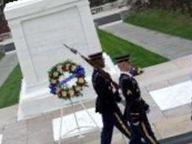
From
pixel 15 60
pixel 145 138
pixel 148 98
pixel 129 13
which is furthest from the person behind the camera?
pixel 129 13

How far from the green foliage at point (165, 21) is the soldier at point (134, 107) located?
13.9 m

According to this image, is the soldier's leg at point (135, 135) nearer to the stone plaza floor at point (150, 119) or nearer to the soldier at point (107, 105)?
the soldier at point (107, 105)

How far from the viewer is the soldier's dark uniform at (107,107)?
10188 millimetres

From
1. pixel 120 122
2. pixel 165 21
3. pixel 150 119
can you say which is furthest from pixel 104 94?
pixel 165 21

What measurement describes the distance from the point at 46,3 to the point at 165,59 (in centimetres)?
534

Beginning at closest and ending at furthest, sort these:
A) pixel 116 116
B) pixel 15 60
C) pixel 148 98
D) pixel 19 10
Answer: pixel 116 116
pixel 148 98
pixel 19 10
pixel 15 60

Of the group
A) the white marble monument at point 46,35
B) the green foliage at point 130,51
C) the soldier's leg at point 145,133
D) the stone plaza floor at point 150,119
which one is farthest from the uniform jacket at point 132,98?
the green foliage at point 130,51

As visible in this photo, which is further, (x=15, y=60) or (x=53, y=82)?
(x=15, y=60)

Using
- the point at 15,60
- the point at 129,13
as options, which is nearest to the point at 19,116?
the point at 15,60

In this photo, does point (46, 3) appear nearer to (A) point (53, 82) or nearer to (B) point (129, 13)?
(A) point (53, 82)

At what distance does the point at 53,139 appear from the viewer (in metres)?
12.8

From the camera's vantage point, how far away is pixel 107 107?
10328 millimetres

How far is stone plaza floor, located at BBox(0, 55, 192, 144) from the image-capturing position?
1160 cm

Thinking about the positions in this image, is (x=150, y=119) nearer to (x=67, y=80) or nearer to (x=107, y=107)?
(x=67, y=80)
